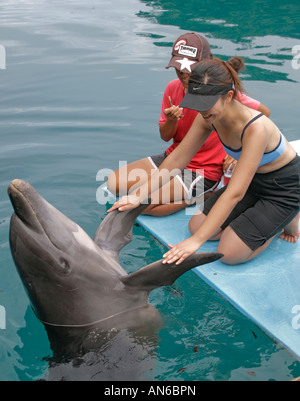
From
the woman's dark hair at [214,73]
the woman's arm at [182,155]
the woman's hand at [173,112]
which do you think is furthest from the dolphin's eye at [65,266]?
the woman's hand at [173,112]

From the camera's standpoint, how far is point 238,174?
13.2 ft

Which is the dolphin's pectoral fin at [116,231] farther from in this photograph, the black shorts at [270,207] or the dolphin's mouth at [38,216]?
the black shorts at [270,207]

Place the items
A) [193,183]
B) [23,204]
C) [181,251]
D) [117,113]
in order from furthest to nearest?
[117,113] < [193,183] < [181,251] < [23,204]

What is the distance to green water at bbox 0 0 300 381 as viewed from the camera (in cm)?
405

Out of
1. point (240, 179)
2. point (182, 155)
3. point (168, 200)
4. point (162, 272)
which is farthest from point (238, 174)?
point (168, 200)

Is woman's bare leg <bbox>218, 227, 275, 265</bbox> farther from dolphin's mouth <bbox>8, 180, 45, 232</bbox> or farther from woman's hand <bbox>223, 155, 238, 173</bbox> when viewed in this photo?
dolphin's mouth <bbox>8, 180, 45, 232</bbox>

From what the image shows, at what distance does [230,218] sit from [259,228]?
1.40 ft

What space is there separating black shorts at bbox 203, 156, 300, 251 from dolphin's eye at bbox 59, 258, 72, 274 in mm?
1957

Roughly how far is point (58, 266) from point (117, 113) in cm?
566

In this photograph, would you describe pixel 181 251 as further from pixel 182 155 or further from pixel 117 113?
pixel 117 113

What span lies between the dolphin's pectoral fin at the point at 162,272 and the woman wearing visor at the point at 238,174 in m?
0.06

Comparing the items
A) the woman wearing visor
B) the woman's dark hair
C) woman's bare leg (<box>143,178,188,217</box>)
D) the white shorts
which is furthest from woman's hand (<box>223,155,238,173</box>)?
the woman's dark hair

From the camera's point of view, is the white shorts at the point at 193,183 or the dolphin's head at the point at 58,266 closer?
the dolphin's head at the point at 58,266

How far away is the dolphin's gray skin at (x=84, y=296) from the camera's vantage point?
3.20 meters
